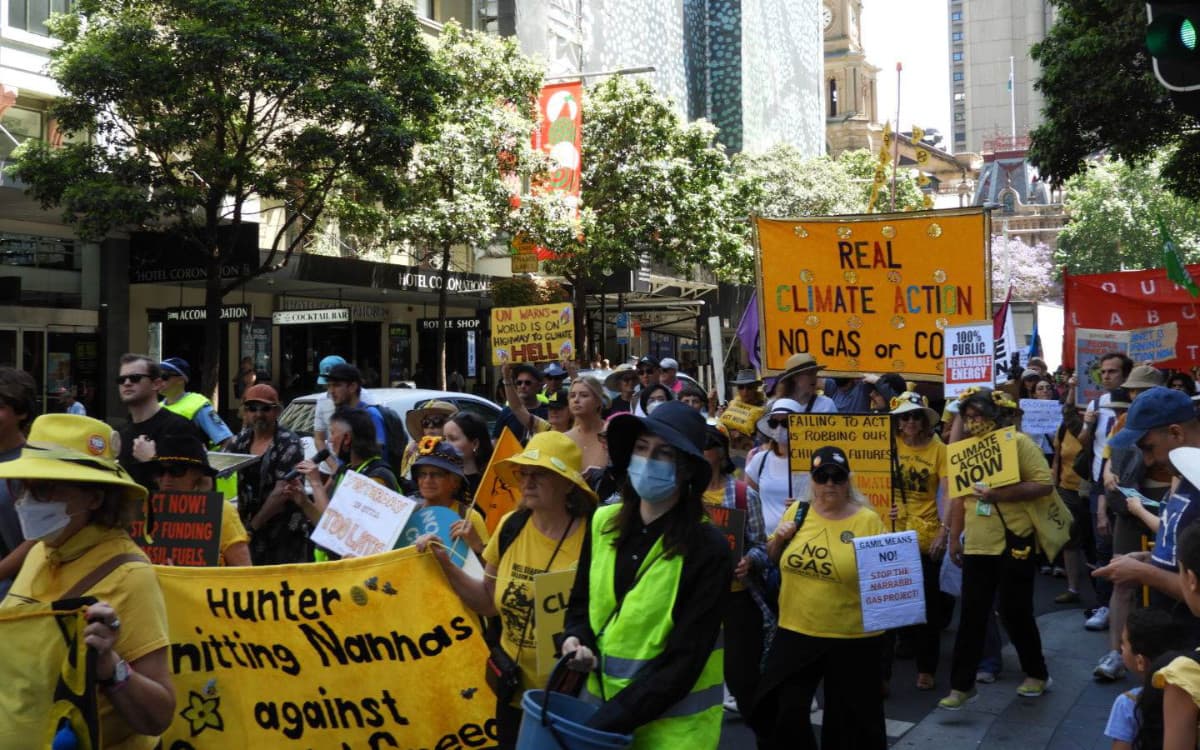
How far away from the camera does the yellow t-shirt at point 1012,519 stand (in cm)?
738

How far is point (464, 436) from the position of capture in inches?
272

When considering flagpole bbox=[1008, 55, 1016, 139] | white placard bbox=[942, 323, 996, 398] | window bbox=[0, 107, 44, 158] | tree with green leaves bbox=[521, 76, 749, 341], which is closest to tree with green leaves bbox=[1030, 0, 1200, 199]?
white placard bbox=[942, 323, 996, 398]

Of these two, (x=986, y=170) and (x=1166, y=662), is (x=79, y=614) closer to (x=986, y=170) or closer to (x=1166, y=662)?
(x=1166, y=662)

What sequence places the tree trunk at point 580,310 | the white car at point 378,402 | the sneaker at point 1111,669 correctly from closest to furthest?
the sneaker at point 1111,669 < the white car at point 378,402 < the tree trunk at point 580,310

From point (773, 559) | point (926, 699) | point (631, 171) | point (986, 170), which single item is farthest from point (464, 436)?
point (986, 170)

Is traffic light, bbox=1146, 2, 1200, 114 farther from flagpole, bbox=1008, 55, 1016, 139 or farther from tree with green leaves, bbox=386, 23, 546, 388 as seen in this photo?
flagpole, bbox=1008, 55, 1016, 139

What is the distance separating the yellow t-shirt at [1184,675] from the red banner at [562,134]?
24.7 m

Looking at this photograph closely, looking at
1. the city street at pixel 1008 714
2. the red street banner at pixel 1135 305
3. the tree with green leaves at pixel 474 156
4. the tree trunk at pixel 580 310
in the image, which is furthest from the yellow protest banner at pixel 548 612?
the tree trunk at pixel 580 310

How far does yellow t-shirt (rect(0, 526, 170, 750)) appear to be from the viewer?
10.6ft

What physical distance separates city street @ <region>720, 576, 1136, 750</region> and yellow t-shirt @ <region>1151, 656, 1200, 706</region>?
3535mm

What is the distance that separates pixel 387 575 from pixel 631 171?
85.6 feet

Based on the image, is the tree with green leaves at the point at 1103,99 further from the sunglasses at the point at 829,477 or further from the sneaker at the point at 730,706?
the sunglasses at the point at 829,477

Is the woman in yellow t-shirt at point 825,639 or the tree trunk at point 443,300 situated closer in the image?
the woman in yellow t-shirt at point 825,639

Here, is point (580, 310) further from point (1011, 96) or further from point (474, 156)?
point (1011, 96)
